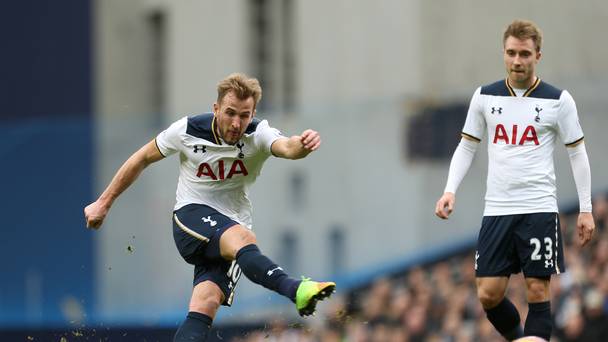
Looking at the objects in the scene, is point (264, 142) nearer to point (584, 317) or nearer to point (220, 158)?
point (220, 158)

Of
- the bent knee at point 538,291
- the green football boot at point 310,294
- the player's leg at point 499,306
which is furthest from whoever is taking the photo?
the player's leg at point 499,306

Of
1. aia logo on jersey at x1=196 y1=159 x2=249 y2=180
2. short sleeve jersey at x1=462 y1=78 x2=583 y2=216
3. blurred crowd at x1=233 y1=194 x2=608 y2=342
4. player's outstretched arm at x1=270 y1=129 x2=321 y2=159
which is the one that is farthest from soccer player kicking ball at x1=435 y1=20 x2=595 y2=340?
blurred crowd at x1=233 y1=194 x2=608 y2=342

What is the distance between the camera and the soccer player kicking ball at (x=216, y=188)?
930 centimetres

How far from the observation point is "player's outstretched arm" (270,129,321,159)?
875 centimetres

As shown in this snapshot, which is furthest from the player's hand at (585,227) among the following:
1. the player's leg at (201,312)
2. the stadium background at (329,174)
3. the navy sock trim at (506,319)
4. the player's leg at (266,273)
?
the stadium background at (329,174)

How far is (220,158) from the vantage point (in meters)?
9.57

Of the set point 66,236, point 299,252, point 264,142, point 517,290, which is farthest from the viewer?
point 66,236

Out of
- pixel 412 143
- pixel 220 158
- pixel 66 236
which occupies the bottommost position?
pixel 66 236

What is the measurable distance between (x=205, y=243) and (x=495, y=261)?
2.10 meters

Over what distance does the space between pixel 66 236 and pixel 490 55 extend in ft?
23.0

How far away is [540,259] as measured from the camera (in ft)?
32.1

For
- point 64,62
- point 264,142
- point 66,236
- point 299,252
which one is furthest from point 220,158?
point 64,62

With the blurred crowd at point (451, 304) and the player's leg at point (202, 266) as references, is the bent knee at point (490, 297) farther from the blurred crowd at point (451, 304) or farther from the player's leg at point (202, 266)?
the blurred crowd at point (451, 304)

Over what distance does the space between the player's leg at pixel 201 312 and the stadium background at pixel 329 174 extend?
663 cm
